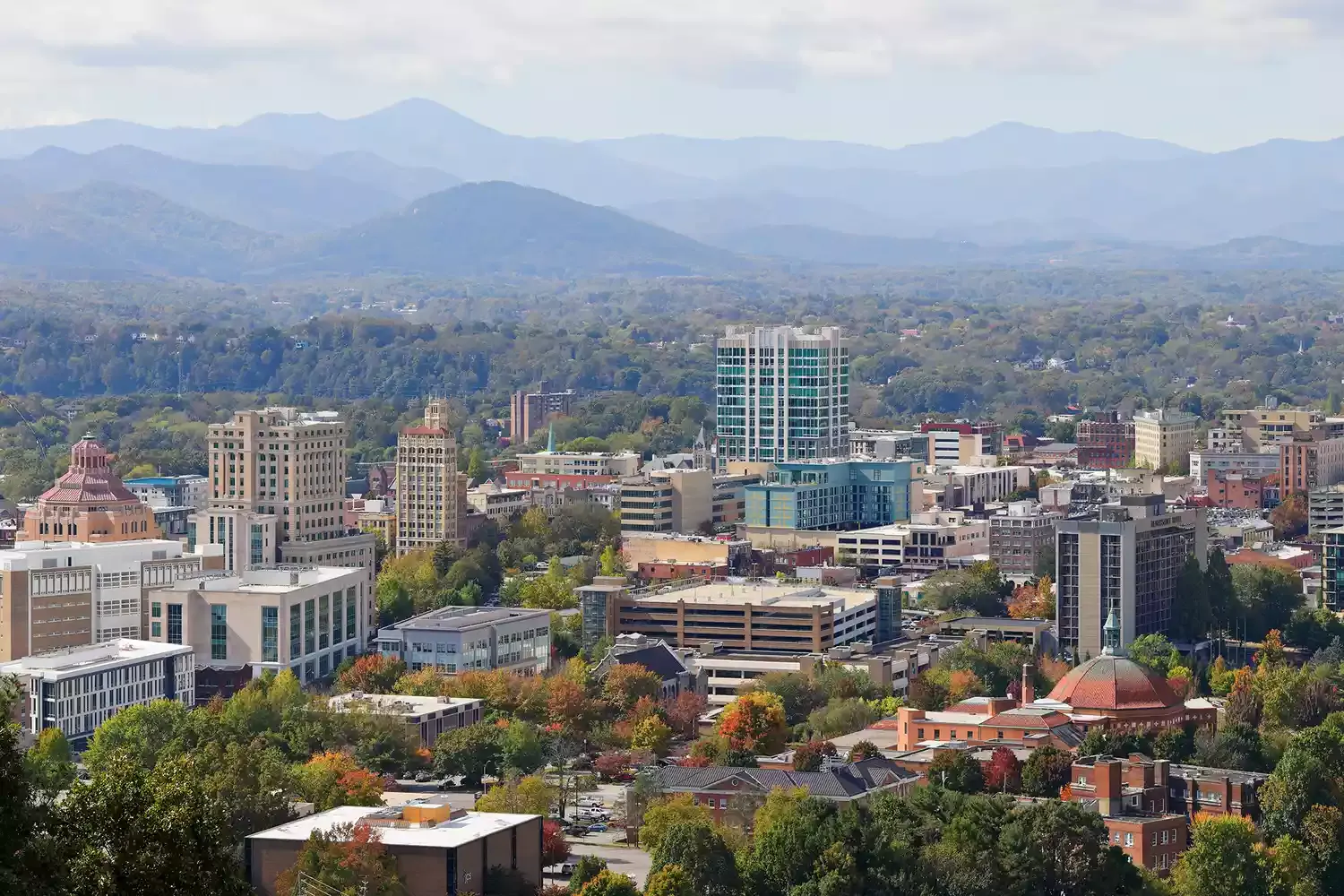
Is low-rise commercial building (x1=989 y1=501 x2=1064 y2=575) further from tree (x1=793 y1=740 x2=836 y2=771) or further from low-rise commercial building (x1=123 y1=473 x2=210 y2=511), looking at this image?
tree (x1=793 y1=740 x2=836 y2=771)

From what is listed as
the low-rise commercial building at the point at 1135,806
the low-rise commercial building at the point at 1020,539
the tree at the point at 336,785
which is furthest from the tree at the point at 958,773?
the low-rise commercial building at the point at 1020,539

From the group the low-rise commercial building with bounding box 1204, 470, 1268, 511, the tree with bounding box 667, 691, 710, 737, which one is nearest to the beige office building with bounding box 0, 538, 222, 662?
the tree with bounding box 667, 691, 710, 737

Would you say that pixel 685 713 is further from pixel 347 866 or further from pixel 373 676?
pixel 347 866

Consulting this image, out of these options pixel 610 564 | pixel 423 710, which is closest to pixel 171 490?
pixel 610 564

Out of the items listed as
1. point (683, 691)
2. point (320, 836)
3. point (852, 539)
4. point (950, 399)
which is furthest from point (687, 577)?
point (950, 399)

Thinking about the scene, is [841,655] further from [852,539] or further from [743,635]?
[852,539]

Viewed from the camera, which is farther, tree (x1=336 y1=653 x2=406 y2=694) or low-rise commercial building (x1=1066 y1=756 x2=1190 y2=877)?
tree (x1=336 y1=653 x2=406 y2=694)
